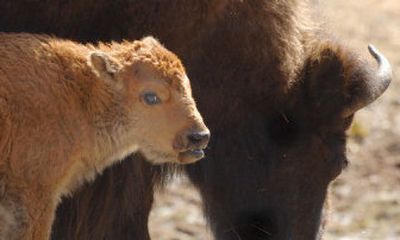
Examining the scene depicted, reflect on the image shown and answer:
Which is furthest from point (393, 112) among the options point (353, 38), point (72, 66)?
point (72, 66)

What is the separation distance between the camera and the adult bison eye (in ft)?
18.2

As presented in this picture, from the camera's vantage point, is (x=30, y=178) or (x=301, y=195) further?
(x=301, y=195)

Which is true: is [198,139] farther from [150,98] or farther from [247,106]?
[247,106]

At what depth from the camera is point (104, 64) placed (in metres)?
5.59

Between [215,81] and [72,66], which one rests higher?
[72,66]

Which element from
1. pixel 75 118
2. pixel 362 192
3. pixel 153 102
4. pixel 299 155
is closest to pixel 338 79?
pixel 299 155

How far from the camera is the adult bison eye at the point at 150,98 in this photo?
18.2 feet

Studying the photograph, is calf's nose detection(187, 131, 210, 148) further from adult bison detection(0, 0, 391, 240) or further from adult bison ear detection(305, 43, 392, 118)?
adult bison ear detection(305, 43, 392, 118)

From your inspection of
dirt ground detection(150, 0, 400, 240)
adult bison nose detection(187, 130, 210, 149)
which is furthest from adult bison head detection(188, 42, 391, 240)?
adult bison nose detection(187, 130, 210, 149)

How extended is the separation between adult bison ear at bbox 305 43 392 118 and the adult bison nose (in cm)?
A: 189

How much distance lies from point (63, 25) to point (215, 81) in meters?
0.88

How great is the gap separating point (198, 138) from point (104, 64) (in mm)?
511

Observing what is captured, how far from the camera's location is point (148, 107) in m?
5.59

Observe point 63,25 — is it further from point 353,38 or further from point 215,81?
point 353,38
